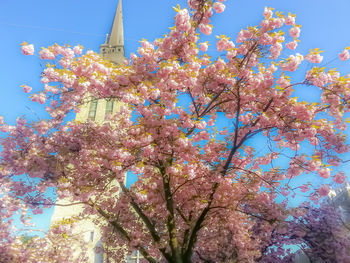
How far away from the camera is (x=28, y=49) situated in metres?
7.61

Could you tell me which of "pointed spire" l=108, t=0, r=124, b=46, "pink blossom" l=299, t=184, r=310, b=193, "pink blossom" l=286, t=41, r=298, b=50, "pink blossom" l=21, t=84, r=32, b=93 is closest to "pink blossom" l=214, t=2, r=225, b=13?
"pink blossom" l=286, t=41, r=298, b=50

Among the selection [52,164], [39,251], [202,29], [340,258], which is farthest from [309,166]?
[39,251]

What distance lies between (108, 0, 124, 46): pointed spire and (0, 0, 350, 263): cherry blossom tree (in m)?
48.8

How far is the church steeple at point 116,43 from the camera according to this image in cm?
5217

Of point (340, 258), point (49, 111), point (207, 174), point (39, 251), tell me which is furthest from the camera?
point (39, 251)

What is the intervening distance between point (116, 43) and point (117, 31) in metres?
3.92

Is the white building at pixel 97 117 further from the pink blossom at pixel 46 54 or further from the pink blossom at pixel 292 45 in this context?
the pink blossom at pixel 292 45

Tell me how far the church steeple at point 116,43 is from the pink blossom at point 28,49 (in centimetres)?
4450

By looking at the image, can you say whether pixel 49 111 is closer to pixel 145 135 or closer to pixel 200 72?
pixel 145 135

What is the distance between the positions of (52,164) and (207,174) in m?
4.96

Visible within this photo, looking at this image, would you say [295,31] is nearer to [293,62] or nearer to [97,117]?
[293,62]

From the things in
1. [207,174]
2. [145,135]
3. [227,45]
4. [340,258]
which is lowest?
[340,258]

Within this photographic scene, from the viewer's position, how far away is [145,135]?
7.21 meters

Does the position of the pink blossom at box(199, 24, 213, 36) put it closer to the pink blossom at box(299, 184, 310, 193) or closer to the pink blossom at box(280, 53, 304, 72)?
the pink blossom at box(280, 53, 304, 72)
